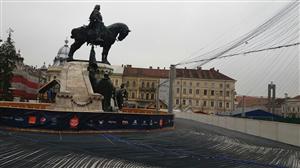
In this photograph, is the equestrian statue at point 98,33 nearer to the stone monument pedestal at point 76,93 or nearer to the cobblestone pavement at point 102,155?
the stone monument pedestal at point 76,93

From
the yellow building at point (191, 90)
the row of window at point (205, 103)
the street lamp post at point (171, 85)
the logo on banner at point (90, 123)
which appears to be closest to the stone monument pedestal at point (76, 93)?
the logo on banner at point (90, 123)

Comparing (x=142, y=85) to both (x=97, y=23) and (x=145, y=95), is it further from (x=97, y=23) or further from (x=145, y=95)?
(x=97, y=23)

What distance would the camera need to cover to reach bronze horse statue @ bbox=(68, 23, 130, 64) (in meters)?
30.1

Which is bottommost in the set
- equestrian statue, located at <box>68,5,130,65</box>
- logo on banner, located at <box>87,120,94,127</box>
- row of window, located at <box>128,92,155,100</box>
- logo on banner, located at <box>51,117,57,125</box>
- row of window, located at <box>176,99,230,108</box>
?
logo on banner, located at <box>87,120,94,127</box>

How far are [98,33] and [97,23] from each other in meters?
0.77

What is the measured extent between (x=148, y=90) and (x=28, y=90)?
5254 cm

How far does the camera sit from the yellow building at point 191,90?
118 meters

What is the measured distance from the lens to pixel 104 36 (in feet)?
99.6

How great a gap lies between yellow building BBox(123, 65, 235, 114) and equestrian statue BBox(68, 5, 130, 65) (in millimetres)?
85904

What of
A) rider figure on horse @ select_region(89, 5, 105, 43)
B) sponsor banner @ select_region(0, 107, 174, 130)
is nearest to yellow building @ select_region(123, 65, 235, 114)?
rider figure on horse @ select_region(89, 5, 105, 43)

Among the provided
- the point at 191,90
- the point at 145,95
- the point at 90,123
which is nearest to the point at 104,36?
the point at 90,123

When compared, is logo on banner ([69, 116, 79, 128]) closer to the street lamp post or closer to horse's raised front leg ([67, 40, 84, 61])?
horse's raised front leg ([67, 40, 84, 61])

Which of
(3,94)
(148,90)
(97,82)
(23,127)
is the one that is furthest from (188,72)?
(23,127)

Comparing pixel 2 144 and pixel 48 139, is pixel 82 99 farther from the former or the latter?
pixel 2 144
